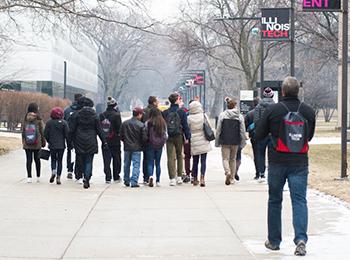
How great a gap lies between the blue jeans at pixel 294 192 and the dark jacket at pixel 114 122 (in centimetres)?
842

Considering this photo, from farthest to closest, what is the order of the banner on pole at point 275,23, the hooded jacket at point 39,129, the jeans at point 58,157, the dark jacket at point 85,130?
1. the banner on pole at point 275,23
2. the jeans at point 58,157
3. the hooded jacket at point 39,129
4. the dark jacket at point 85,130

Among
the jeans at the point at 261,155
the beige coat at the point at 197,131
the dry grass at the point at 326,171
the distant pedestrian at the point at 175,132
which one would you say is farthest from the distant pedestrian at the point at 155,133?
the dry grass at the point at 326,171

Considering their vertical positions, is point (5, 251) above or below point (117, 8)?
below

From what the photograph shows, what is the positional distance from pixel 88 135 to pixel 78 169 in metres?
1.53

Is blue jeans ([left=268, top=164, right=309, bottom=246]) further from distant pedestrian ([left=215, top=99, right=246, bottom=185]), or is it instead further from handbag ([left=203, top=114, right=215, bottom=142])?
distant pedestrian ([left=215, top=99, right=246, bottom=185])

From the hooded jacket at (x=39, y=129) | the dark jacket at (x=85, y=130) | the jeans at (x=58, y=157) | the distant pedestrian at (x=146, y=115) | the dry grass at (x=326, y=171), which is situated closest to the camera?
the dry grass at (x=326, y=171)

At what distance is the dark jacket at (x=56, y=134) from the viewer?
54.4 ft

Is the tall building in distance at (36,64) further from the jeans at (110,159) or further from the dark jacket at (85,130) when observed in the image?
the dark jacket at (85,130)

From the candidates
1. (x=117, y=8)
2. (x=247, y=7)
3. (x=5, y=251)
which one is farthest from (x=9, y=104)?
(x=5, y=251)

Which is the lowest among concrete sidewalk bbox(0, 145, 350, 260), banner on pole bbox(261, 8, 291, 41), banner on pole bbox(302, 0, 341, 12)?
concrete sidewalk bbox(0, 145, 350, 260)

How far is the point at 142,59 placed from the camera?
363ft

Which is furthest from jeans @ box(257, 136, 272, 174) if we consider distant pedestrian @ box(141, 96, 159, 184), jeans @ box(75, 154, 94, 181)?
jeans @ box(75, 154, 94, 181)

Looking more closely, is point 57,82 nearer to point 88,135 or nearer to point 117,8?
point 117,8

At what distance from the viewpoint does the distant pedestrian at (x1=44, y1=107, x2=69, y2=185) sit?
54.5 feet
